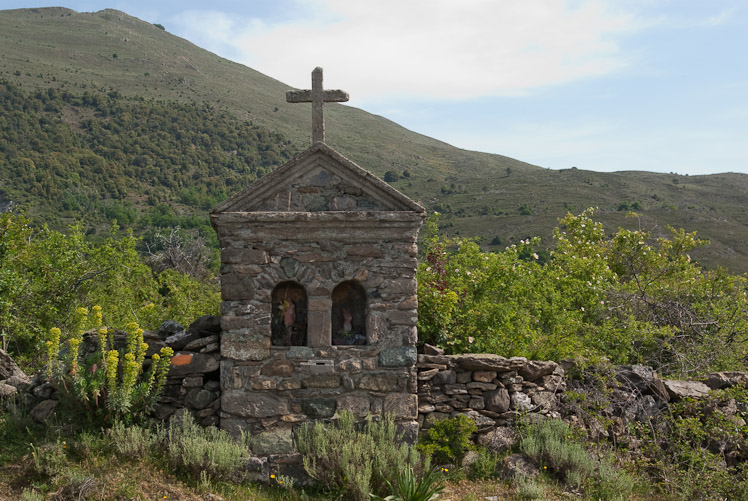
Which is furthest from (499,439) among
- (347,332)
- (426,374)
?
(347,332)

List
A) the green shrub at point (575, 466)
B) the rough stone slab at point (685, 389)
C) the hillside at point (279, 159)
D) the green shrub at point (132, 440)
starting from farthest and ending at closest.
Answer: the hillside at point (279, 159) → the rough stone slab at point (685, 389) → the green shrub at point (575, 466) → the green shrub at point (132, 440)

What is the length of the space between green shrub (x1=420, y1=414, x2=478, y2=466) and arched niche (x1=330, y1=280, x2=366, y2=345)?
139 centimetres

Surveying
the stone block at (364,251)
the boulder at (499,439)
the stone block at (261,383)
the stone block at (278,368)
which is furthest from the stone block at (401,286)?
the boulder at (499,439)

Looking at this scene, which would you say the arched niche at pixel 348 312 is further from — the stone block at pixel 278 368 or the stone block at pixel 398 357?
the stone block at pixel 278 368

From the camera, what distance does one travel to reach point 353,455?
6402 millimetres

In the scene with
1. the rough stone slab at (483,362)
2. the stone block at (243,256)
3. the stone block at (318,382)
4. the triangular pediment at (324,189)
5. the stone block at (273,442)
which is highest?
the triangular pediment at (324,189)

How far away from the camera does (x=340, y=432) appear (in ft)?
21.7

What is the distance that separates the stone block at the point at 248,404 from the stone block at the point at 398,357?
4.06 feet

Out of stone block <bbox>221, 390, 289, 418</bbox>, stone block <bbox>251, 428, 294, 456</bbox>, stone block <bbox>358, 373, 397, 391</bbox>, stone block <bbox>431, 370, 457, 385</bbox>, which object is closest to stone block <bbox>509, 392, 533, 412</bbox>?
stone block <bbox>431, 370, 457, 385</bbox>

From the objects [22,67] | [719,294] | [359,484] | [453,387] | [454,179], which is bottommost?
[359,484]

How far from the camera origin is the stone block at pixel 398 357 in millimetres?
6844

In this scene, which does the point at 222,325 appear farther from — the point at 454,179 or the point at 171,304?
the point at 454,179

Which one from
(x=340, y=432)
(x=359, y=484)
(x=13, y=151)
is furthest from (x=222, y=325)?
(x=13, y=151)

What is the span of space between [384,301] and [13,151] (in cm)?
3655
